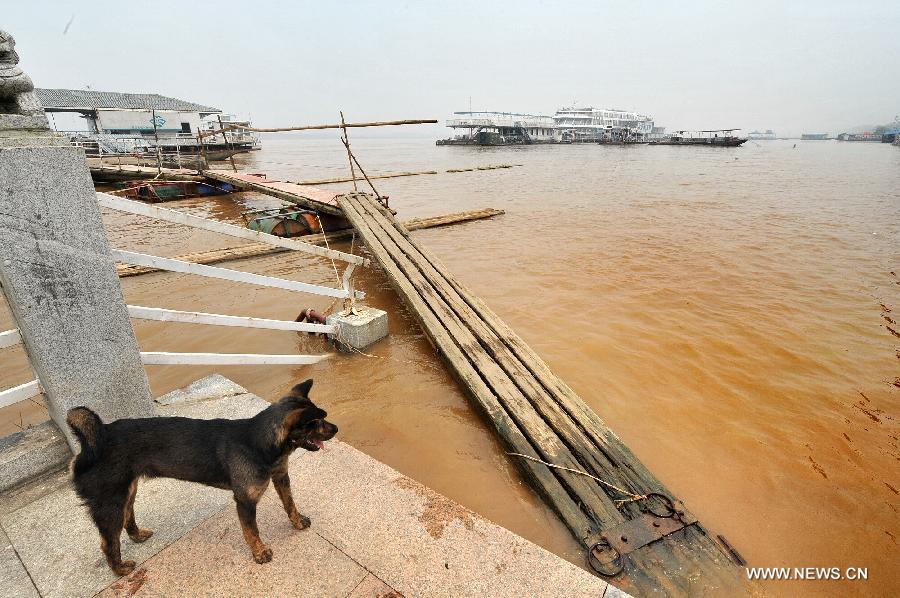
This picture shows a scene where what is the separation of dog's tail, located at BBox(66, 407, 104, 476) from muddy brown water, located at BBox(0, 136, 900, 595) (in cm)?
120

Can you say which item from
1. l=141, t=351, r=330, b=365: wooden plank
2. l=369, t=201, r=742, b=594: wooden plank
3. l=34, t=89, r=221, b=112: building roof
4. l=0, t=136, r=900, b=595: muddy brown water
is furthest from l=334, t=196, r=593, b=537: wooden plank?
l=34, t=89, r=221, b=112: building roof

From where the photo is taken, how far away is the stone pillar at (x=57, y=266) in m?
2.19

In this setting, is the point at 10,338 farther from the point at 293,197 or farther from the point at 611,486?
the point at 293,197

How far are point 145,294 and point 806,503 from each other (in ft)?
33.4

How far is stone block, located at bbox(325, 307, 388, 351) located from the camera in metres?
5.78

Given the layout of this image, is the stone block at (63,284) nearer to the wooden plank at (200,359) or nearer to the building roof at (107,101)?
the wooden plank at (200,359)

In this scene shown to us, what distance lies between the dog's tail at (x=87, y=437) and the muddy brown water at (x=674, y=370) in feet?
3.95

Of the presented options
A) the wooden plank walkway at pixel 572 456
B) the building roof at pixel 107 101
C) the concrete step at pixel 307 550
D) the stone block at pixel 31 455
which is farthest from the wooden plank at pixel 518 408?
the building roof at pixel 107 101

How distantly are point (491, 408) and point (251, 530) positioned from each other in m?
2.44

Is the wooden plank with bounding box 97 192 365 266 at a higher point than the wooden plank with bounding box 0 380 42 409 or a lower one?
higher

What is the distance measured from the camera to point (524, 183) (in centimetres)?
2794

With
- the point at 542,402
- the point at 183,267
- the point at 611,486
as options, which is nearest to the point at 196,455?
the point at 183,267

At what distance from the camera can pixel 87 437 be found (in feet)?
6.65

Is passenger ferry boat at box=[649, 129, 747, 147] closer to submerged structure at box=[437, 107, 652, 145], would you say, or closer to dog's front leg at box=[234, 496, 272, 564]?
submerged structure at box=[437, 107, 652, 145]
